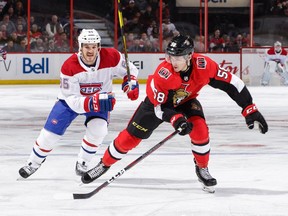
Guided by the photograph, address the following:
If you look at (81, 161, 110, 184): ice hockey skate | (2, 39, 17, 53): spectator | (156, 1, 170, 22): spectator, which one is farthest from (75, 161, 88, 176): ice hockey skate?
(156, 1, 170, 22): spectator

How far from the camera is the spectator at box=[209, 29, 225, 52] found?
696 inches

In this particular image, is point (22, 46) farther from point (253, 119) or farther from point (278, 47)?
point (253, 119)

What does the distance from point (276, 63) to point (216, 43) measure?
72.0 inches

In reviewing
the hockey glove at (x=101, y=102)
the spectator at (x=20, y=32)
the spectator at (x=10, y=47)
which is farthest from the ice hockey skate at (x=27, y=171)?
the spectator at (x=20, y=32)

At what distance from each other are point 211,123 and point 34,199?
180 inches

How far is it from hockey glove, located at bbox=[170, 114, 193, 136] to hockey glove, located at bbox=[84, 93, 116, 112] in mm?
496

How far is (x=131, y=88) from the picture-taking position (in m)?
5.64

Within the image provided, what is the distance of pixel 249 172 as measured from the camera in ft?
18.8

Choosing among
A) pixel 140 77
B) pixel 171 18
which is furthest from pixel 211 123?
pixel 171 18

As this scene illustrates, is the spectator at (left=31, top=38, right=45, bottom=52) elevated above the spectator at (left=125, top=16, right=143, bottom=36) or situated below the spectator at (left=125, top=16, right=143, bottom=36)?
below

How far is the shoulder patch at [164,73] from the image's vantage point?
4.79 m

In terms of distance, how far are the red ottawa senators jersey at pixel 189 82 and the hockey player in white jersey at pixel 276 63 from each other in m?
11.3

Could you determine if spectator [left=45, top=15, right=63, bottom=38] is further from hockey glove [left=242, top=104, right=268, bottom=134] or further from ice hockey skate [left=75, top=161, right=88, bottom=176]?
hockey glove [left=242, top=104, right=268, bottom=134]

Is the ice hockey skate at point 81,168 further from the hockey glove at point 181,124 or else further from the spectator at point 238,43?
the spectator at point 238,43
